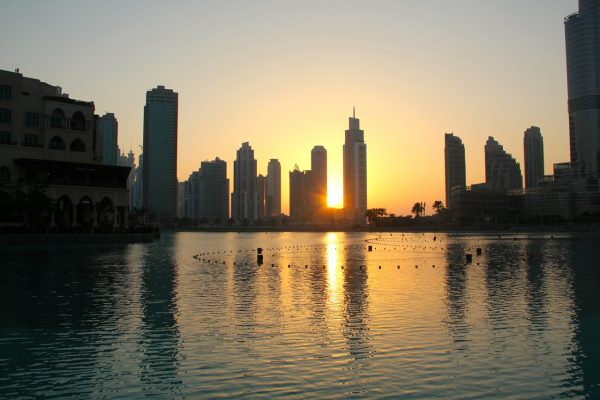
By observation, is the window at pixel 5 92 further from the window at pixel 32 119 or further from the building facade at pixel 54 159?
the window at pixel 32 119

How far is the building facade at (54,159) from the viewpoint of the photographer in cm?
10819

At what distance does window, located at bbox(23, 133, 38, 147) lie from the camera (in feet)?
370

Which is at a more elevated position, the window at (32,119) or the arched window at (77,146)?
the window at (32,119)

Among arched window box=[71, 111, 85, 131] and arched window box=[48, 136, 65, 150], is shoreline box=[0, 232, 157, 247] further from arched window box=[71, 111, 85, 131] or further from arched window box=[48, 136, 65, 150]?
arched window box=[71, 111, 85, 131]

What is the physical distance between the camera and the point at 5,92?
110 meters

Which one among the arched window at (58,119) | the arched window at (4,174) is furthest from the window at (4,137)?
the arched window at (58,119)

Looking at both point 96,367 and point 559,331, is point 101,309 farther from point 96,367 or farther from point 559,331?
point 559,331

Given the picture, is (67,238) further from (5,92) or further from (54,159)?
(5,92)

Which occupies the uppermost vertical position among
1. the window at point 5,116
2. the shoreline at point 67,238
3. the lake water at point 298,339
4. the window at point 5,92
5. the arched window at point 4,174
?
the window at point 5,92

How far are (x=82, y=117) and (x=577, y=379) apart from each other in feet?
398

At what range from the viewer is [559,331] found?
2411 cm

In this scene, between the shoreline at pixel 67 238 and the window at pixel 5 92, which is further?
the window at pixel 5 92

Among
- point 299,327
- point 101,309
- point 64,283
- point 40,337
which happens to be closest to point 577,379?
point 299,327

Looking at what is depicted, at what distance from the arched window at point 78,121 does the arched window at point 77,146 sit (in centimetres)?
272
